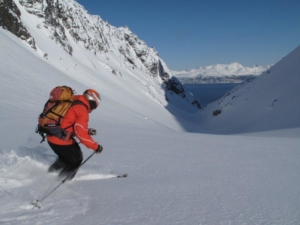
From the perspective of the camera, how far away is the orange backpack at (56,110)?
153 inches

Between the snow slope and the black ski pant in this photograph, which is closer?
the snow slope

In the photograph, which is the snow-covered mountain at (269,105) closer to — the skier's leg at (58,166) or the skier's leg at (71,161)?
the skier's leg at (71,161)

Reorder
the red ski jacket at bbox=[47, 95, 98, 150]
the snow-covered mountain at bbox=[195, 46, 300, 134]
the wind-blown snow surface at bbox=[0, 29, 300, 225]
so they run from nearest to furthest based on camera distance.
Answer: the wind-blown snow surface at bbox=[0, 29, 300, 225], the red ski jacket at bbox=[47, 95, 98, 150], the snow-covered mountain at bbox=[195, 46, 300, 134]

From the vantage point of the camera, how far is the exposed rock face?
25.5 m

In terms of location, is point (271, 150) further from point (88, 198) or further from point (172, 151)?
point (88, 198)

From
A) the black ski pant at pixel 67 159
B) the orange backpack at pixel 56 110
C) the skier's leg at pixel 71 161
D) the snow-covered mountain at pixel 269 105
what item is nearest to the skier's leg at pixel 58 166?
the black ski pant at pixel 67 159

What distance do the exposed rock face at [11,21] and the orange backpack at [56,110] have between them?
26.5 metres

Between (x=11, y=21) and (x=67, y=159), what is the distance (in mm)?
28246

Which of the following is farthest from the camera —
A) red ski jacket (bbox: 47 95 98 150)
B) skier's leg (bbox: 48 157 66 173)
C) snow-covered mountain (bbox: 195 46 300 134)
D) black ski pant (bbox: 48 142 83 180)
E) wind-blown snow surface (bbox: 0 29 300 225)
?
snow-covered mountain (bbox: 195 46 300 134)

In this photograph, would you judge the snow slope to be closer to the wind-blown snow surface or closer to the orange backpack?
the wind-blown snow surface

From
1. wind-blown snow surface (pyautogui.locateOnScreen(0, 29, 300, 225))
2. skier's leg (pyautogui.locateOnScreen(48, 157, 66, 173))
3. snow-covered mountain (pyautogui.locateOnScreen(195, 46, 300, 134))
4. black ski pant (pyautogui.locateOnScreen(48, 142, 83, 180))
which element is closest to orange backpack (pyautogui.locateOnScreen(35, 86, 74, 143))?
black ski pant (pyautogui.locateOnScreen(48, 142, 83, 180))

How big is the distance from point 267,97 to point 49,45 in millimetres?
31461

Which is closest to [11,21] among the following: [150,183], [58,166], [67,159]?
[58,166]

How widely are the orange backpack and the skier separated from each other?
0.26 feet
